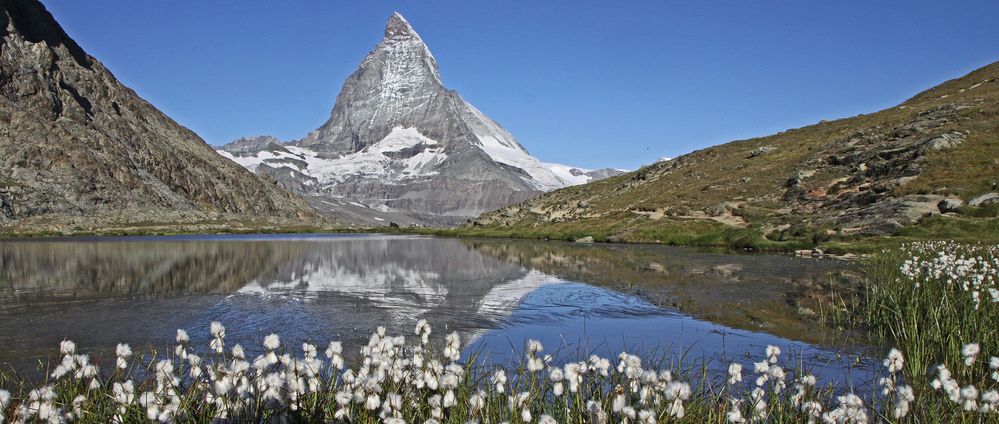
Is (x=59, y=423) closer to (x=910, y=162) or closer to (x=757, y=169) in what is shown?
(x=910, y=162)

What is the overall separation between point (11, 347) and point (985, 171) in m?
70.6

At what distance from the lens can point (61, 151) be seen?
158250 millimetres

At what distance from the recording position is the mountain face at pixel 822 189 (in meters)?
51.9

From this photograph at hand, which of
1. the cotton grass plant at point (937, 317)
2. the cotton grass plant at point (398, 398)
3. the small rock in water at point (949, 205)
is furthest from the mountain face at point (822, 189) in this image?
the cotton grass plant at point (398, 398)

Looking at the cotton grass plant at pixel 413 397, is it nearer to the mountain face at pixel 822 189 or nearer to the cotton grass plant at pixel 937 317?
the cotton grass plant at pixel 937 317

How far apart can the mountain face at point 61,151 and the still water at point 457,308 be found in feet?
398

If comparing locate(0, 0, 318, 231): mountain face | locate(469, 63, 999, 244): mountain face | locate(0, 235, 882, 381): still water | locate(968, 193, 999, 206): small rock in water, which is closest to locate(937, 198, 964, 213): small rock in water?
locate(469, 63, 999, 244): mountain face

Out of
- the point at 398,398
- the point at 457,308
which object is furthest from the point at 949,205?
the point at 398,398

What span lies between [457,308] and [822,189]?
214 ft

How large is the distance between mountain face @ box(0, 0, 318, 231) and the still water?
398 ft

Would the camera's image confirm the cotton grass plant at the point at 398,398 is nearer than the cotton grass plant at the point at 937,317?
Yes

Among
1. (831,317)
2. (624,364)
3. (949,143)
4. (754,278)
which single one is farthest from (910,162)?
(624,364)

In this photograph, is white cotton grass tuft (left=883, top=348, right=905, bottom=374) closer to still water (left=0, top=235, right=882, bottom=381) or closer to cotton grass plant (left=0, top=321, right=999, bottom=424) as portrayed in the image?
cotton grass plant (left=0, top=321, right=999, bottom=424)

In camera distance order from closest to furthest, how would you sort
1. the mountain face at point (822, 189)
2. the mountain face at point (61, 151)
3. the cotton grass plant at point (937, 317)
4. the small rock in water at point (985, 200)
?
the cotton grass plant at point (937, 317)
the small rock in water at point (985, 200)
the mountain face at point (822, 189)
the mountain face at point (61, 151)
